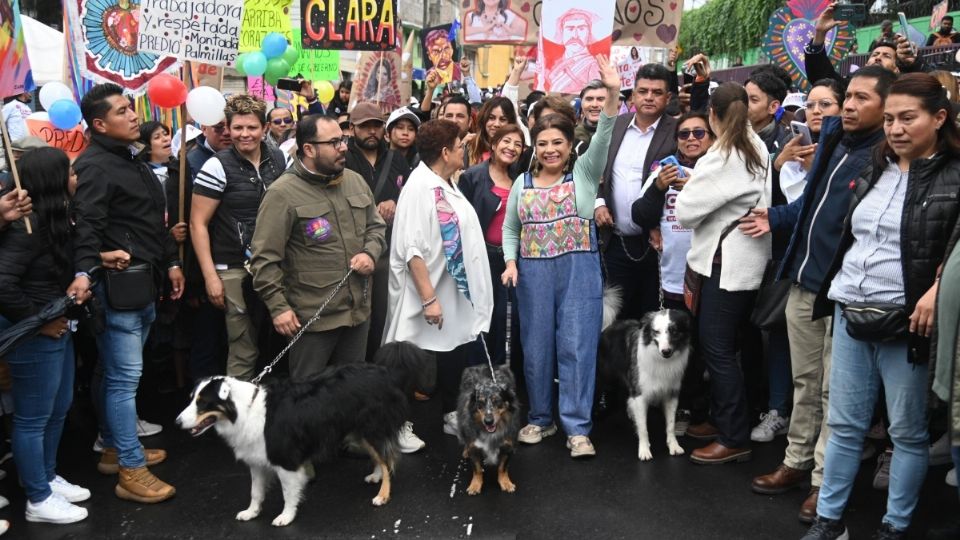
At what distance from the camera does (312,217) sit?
473 cm

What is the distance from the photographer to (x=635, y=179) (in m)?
5.66

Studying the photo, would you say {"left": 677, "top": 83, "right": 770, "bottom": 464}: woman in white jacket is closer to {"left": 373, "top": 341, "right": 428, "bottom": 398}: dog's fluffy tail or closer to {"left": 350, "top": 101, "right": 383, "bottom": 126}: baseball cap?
{"left": 373, "top": 341, "right": 428, "bottom": 398}: dog's fluffy tail

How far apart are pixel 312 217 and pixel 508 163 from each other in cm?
171

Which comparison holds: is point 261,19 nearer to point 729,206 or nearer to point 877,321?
point 729,206

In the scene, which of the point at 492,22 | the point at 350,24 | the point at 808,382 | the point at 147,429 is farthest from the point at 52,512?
the point at 492,22

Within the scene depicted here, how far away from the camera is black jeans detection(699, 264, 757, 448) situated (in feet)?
16.0

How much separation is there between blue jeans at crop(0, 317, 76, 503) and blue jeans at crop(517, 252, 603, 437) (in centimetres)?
283

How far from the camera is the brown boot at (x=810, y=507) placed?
4.15m

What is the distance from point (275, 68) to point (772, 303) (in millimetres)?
6202

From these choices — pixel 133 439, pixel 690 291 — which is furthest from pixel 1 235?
pixel 690 291

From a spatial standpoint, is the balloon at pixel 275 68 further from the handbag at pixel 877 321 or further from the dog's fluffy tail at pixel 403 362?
the handbag at pixel 877 321

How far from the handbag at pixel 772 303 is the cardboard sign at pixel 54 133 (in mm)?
5603

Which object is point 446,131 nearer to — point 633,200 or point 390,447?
point 633,200

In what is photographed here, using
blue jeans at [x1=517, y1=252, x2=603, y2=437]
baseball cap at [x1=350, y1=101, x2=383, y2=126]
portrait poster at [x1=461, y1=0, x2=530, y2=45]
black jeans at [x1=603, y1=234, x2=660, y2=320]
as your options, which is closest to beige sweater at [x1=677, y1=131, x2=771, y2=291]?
blue jeans at [x1=517, y1=252, x2=603, y2=437]
